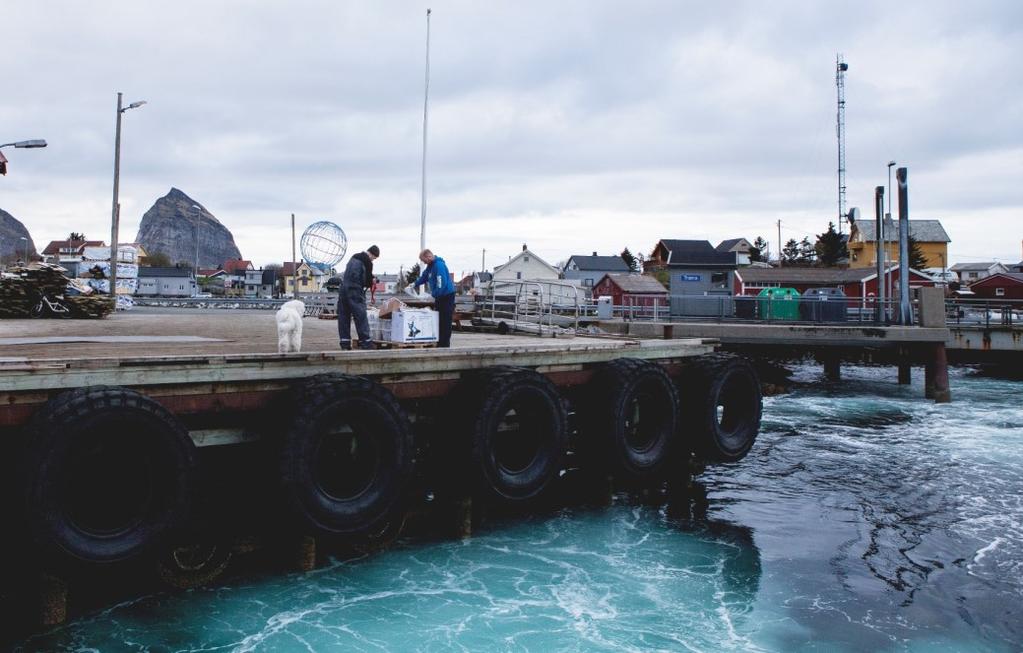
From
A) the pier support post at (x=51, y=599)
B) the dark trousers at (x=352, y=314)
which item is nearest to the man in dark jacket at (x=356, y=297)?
the dark trousers at (x=352, y=314)

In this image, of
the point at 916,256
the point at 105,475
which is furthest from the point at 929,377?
the point at 916,256

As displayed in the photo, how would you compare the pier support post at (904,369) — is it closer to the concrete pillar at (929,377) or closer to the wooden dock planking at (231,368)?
the concrete pillar at (929,377)

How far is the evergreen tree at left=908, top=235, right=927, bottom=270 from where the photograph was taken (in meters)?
74.6

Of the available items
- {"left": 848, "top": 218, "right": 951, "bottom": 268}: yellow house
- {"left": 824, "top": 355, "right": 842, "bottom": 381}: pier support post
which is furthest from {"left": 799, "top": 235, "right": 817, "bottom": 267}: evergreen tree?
{"left": 824, "top": 355, "right": 842, "bottom": 381}: pier support post

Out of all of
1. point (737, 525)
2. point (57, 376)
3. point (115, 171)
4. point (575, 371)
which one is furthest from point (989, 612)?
point (115, 171)

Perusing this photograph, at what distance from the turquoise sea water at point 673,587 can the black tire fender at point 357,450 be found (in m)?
1.15

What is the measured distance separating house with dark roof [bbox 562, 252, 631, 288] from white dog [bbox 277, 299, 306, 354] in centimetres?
7974

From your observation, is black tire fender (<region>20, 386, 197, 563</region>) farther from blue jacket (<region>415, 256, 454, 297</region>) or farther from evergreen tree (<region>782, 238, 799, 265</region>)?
evergreen tree (<region>782, 238, 799, 265</region>)

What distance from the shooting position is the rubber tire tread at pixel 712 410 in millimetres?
12195

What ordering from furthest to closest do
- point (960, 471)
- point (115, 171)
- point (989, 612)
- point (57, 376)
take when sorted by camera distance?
point (115, 171)
point (960, 471)
point (989, 612)
point (57, 376)

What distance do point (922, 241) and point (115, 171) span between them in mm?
82049

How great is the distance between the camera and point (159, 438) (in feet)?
22.0

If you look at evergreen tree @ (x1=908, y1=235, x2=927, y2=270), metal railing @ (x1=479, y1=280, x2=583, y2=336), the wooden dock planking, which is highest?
evergreen tree @ (x1=908, y1=235, x2=927, y2=270)

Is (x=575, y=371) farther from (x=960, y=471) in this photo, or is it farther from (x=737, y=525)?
(x=960, y=471)
